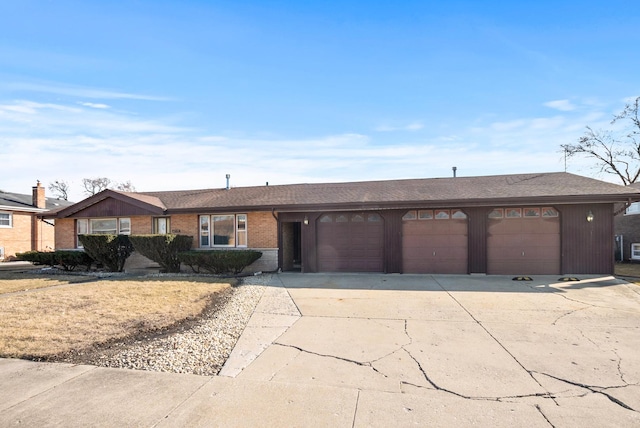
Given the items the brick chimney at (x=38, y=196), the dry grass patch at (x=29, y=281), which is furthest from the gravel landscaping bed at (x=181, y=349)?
the brick chimney at (x=38, y=196)

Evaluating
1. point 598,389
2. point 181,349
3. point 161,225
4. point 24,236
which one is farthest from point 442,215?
point 24,236

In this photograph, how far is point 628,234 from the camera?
58.9 ft

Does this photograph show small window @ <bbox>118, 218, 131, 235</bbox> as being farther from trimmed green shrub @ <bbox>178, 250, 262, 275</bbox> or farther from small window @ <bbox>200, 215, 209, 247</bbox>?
trimmed green shrub @ <bbox>178, 250, 262, 275</bbox>

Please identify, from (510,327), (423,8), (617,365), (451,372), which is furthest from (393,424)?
(423,8)

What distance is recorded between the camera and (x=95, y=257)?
1482 centimetres

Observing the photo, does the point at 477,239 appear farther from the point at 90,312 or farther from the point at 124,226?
the point at 124,226

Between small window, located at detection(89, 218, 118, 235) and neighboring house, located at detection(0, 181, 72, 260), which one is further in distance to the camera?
neighboring house, located at detection(0, 181, 72, 260)

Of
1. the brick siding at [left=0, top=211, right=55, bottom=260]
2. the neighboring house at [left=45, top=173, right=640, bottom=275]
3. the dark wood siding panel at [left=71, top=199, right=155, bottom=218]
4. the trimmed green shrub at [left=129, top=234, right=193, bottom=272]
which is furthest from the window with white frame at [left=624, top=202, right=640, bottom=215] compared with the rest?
the brick siding at [left=0, top=211, right=55, bottom=260]

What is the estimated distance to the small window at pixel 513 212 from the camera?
12656 millimetres

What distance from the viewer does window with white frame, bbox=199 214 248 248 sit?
14852 mm

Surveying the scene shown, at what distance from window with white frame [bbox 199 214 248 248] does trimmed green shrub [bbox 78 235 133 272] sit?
10.7ft

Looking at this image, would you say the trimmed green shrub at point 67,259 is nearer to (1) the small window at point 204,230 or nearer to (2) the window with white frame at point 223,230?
(1) the small window at point 204,230

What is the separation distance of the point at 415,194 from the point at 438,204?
1265 mm

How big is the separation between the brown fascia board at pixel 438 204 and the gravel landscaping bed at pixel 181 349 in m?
6.54
